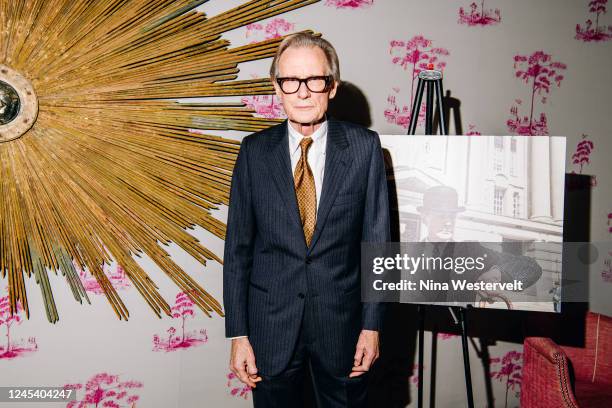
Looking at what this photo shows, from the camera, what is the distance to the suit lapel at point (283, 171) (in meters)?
1.26

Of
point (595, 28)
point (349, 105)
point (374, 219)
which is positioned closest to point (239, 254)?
point (374, 219)

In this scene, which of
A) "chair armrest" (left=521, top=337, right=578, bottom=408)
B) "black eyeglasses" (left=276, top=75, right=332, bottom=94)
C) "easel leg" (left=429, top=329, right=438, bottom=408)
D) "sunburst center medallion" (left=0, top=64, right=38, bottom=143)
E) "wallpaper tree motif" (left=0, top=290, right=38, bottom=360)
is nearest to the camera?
"black eyeglasses" (left=276, top=75, right=332, bottom=94)

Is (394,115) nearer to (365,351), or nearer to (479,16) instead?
(479,16)

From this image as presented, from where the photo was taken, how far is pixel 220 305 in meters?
1.85

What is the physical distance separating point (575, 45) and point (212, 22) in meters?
1.74

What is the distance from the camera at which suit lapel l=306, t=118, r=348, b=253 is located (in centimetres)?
125

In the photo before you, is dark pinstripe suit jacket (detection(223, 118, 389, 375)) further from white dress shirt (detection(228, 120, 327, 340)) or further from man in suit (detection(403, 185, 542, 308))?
man in suit (detection(403, 185, 542, 308))

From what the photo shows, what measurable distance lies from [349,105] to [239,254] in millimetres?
897

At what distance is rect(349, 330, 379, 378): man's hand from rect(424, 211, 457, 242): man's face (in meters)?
0.46

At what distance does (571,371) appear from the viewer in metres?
1.73

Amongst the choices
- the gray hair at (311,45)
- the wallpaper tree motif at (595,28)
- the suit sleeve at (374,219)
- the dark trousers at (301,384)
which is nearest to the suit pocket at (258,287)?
the dark trousers at (301,384)

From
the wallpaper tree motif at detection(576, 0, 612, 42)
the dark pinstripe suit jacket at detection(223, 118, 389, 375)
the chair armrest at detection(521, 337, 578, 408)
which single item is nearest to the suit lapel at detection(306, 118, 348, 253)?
the dark pinstripe suit jacket at detection(223, 118, 389, 375)

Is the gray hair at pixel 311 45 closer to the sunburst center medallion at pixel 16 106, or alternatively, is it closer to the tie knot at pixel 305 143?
the tie knot at pixel 305 143

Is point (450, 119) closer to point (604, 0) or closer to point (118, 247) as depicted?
point (604, 0)
